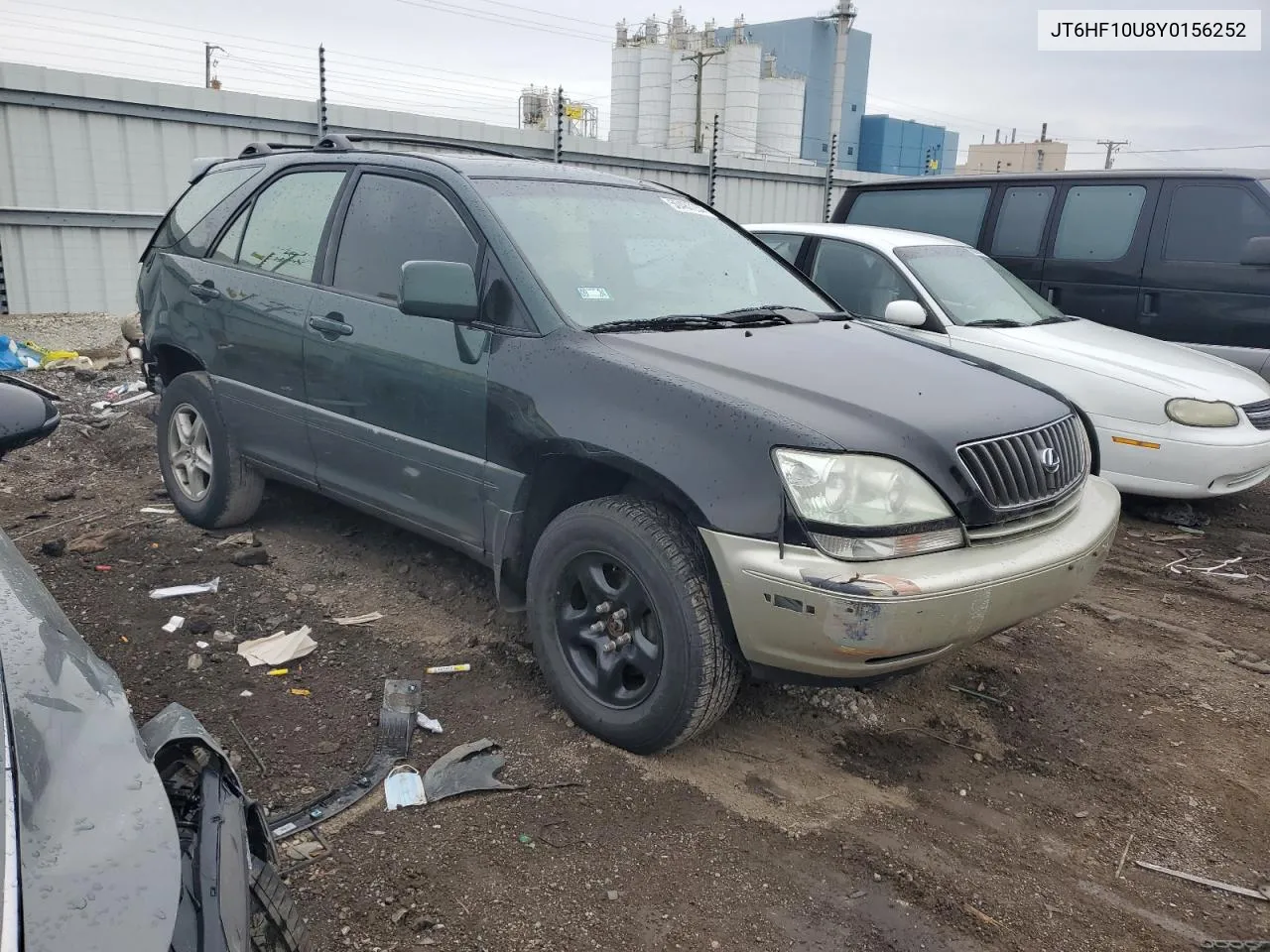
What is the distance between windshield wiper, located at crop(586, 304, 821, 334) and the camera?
3326 mm

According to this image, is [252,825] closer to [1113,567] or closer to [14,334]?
[1113,567]

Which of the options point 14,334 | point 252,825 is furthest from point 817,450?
point 14,334

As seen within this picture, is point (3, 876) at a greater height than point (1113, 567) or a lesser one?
greater

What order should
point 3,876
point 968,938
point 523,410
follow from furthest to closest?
Answer: point 523,410, point 968,938, point 3,876

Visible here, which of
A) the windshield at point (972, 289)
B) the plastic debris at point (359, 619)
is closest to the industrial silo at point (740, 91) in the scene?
the windshield at point (972, 289)

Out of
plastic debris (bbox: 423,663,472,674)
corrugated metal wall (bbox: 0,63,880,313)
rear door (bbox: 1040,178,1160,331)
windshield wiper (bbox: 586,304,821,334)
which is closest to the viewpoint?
windshield wiper (bbox: 586,304,821,334)

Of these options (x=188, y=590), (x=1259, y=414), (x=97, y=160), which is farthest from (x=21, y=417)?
(x=97, y=160)

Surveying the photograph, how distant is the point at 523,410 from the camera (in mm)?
3225

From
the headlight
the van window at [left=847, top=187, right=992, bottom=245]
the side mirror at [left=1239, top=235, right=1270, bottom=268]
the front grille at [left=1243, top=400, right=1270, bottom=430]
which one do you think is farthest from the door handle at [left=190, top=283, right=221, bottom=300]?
the side mirror at [left=1239, top=235, right=1270, bottom=268]

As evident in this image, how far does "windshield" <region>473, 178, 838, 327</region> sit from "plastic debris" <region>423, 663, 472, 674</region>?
1371mm

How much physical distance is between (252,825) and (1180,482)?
537 centimetres

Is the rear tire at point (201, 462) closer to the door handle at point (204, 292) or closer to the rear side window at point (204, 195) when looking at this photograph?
the door handle at point (204, 292)

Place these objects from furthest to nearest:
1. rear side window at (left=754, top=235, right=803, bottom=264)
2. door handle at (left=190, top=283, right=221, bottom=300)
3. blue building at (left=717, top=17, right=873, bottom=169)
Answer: blue building at (left=717, top=17, right=873, bottom=169)
rear side window at (left=754, top=235, right=803, bottom=264)
door handle at (left=190, top=283, right=221, bottom=300)

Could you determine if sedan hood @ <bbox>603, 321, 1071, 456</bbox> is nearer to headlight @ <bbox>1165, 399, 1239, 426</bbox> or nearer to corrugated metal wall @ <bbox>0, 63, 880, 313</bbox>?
headlight @ <bbox>1165, 399, 1239, 426</bbox>
